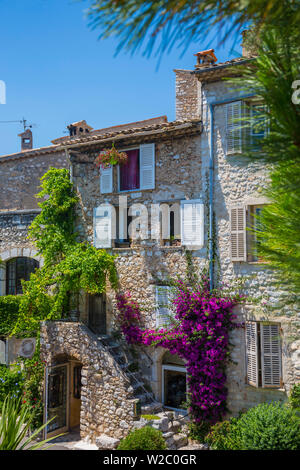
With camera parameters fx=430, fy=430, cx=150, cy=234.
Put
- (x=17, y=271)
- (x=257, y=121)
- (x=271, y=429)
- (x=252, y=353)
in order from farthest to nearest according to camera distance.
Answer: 1. (x=17, y=271)
2. (x=252, y=353)
3. (x=271, y=429)
4. (x=257, y=121)

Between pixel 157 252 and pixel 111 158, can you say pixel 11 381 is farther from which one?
pixel 111 158

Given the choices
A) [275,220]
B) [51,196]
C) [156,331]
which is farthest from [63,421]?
[275,220]

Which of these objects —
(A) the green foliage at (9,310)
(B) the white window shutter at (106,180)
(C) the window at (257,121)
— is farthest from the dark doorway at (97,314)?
(C) the window at (257,121)

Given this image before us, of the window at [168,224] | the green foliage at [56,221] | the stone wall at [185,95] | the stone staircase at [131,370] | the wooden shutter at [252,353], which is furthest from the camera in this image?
the stone wall at [185,95]

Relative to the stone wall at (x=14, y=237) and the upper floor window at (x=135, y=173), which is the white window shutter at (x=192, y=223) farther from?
the stone wall at (x=14, y=237)

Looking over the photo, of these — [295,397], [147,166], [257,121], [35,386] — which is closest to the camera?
[257,121]

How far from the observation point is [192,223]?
1088cm

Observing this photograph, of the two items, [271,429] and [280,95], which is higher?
[280,95]

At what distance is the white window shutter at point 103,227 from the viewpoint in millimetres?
12289

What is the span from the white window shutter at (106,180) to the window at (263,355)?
5393mm

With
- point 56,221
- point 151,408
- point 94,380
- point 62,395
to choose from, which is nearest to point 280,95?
point 151,408

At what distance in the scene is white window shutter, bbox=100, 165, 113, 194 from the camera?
12320 mm

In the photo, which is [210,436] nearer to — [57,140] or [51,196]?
[51,196]

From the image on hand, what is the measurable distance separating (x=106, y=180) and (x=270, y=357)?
6.49m
